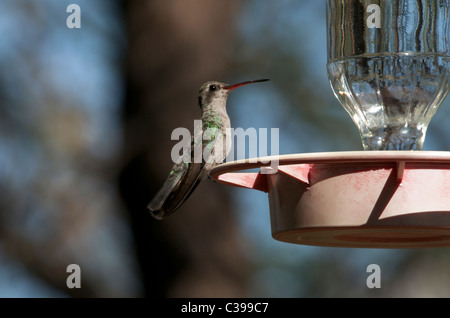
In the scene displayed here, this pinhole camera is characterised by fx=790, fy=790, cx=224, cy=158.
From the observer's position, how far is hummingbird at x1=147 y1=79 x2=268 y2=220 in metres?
4.01

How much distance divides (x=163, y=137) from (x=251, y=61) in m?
2.57

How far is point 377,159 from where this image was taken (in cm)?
225

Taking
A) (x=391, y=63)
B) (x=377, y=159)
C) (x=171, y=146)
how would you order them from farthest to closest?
(x=171, y=146), (x=391, y=63), (x=377, y=159)

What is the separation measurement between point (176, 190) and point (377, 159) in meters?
2.06

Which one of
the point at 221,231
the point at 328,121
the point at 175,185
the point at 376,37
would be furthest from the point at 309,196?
the point at 328,121

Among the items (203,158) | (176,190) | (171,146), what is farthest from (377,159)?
(171,146)

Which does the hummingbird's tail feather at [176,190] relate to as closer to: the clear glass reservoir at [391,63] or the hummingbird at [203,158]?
the hummingbird at [203,158]

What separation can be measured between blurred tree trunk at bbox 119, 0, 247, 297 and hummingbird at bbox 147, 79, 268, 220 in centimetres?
77

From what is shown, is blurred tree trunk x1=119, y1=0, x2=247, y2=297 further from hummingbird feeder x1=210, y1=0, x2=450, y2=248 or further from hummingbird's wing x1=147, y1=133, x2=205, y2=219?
hummingbird feeder x1=210, y1=0, x2=450, y2=248

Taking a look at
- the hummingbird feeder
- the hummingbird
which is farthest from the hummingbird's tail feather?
the hummingbird feeder

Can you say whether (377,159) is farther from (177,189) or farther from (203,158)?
(203,158)

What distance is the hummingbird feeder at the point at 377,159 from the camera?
2.37m

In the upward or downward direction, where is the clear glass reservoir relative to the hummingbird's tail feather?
upward

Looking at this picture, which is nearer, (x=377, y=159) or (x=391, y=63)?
(x=377, y=159)
